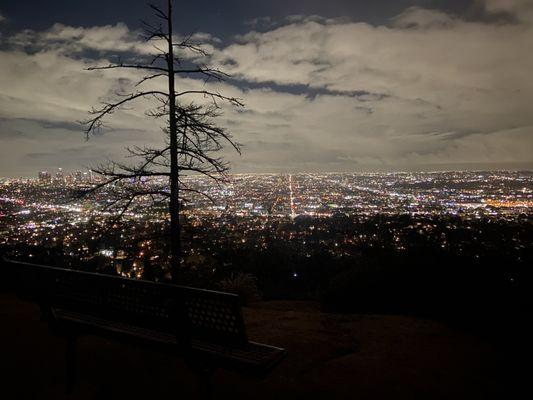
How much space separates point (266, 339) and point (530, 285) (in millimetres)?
4956

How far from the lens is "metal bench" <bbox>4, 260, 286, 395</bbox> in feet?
10.5

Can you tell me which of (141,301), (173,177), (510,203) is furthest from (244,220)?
(510,203)

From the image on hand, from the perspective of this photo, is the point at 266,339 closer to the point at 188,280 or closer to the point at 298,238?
the point at 188,280

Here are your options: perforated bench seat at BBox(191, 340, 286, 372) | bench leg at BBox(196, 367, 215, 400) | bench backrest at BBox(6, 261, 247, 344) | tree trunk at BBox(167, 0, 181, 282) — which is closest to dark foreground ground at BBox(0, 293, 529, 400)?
bench leg at BBox(196, 367, 215, 400)

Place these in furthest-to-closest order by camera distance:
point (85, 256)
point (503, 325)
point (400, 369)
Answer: point (85, 256) → point (503, 325) → point (400, 369)

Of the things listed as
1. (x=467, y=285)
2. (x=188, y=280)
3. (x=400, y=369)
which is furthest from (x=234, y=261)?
(x=400, y=369)

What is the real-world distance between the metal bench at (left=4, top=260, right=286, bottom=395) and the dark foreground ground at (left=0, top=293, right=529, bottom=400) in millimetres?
660

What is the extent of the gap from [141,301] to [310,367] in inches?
103

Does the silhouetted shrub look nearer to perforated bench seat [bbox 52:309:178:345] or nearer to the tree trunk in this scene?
the tree trunk

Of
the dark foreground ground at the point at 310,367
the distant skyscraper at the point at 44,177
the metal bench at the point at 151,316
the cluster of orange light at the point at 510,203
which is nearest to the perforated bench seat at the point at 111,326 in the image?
the metal bench at the point at 151,316

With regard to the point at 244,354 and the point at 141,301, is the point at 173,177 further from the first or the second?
the point at 244,354

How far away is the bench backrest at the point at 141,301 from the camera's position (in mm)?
3275

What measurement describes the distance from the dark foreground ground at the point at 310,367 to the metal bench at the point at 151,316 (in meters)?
0.66

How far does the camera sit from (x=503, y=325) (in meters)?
5.89
